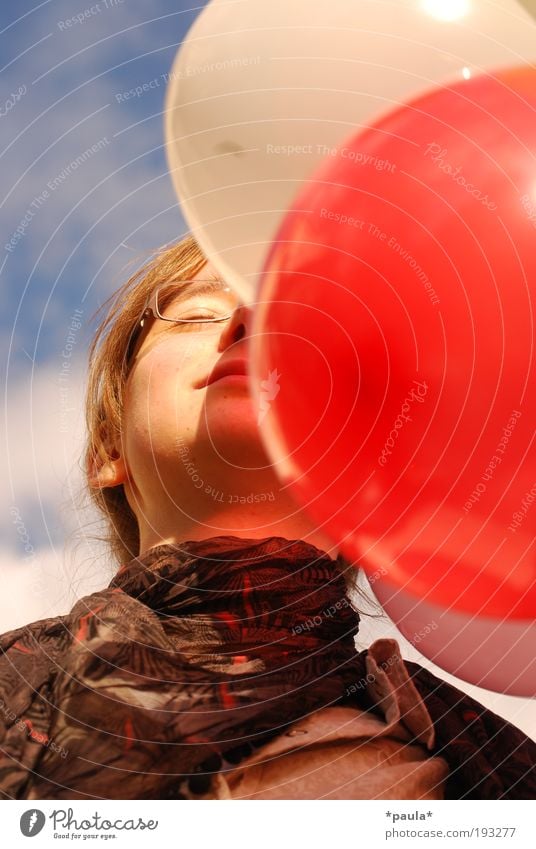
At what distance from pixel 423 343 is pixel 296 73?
0.52 metres

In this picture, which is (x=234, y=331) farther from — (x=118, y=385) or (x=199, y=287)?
(x=118, y=385)

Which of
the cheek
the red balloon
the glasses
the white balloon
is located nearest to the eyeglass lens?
the glasses

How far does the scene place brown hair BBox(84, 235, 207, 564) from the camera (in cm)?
207

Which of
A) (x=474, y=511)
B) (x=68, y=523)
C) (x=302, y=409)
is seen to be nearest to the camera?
(x=474, y=511)

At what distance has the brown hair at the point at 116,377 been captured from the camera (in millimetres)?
2074

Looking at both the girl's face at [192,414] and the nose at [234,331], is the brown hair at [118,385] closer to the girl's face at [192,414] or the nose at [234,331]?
the girl's face at [192,414]

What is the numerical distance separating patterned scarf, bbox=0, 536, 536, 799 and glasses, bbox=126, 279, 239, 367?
0.48m

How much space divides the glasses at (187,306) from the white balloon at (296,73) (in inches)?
13.2

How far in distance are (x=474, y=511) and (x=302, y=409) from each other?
1.01ft

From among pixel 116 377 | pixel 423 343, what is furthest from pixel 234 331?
pixel 423 343

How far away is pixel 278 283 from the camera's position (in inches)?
55.1

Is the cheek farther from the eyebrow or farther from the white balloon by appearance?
the white balloon
